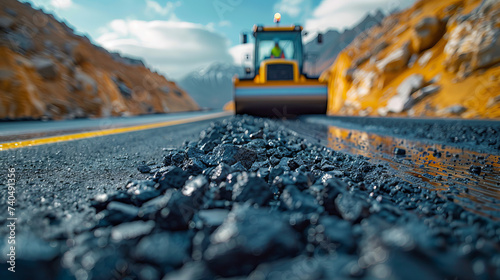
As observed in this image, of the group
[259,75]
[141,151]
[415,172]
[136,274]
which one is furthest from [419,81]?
[136,274]

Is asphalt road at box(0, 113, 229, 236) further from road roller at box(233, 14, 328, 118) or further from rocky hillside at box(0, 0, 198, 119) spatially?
rocky hillside at box(0, 0, 198, 119)

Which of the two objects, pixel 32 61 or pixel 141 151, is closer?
pixel 141 151

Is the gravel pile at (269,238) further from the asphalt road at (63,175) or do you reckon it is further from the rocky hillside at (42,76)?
the rocky hillside at (42,76)

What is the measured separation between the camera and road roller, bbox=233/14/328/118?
270 inches

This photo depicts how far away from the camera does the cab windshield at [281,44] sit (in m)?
8.40

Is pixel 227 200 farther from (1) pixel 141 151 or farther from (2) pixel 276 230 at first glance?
(1) pixel 141 151

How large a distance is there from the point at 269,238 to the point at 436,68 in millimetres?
15265

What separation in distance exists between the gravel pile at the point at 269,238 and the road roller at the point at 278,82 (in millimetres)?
5856

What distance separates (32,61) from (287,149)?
Answer: 1432cm

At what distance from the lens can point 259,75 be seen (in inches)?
340

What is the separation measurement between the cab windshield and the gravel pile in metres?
8.16

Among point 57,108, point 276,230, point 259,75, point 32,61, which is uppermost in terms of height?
point 32,61

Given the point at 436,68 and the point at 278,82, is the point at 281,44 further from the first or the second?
the point at 436,68

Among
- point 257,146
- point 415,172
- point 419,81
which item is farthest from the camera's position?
point 419,81
